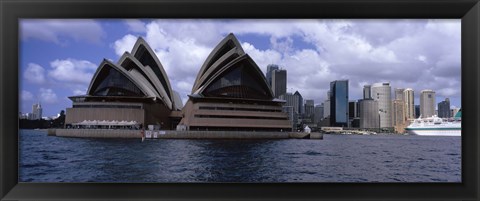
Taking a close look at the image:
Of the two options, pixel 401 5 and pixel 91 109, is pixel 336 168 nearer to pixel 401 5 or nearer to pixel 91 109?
pixel 401 5

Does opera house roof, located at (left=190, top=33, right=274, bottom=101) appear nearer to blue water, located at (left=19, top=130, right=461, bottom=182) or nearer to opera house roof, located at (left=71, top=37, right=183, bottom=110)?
opera house roof, located at (left=71, top=37, right=183, bottom=110)

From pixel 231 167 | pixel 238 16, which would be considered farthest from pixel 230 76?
pixel 238 16

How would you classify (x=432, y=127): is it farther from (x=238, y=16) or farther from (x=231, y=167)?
(x=238, y=16)

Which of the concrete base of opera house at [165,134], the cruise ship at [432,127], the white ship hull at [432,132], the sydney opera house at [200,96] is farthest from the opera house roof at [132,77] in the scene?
the white ship hull at [432,132]

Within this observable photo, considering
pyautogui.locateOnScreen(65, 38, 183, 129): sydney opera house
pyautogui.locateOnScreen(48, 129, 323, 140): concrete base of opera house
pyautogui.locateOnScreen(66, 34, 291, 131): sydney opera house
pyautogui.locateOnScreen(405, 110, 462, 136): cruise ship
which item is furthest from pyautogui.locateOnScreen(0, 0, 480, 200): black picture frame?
pyautogui.locateOnScreen(405, 110, 462, 136): cruise ship

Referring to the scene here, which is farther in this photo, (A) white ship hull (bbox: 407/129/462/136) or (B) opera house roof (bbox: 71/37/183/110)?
(A) white ship hull (bbox: 407/129/462/136)
